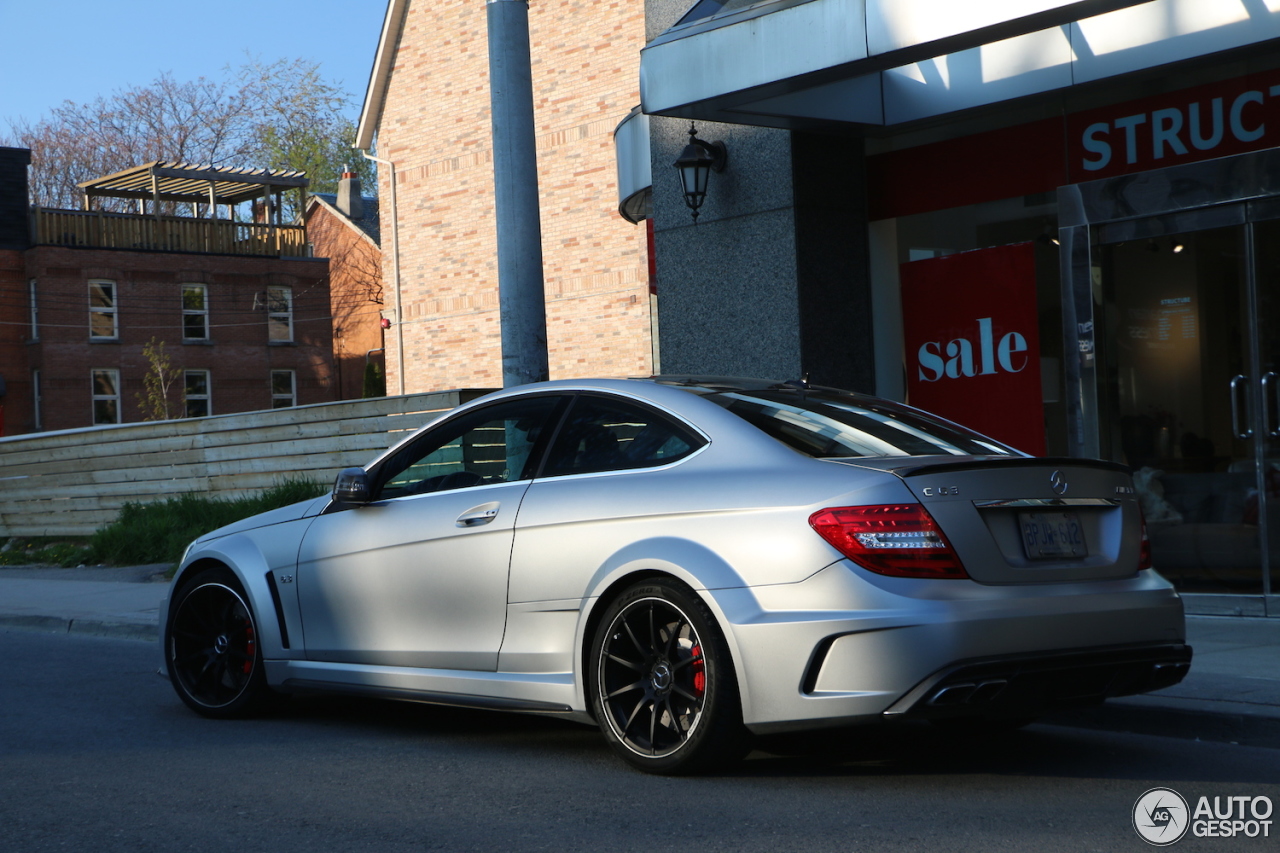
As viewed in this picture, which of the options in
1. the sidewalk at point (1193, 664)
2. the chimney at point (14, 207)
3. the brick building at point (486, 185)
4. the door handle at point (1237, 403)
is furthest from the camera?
the chimney at point (14, 207)

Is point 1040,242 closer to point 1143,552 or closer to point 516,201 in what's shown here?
point 516,201

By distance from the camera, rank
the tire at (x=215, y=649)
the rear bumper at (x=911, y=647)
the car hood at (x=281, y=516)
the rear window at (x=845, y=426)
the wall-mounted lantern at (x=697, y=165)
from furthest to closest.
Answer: the wall-mounted lantern at (x=697, y=165) < the tire at (x=215, y=649) < the car hood at (x=281, y=516) < the rear window at (x=845, y=426) < the rear bumper at (x=911, y=647)

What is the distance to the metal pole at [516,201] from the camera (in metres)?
9.77

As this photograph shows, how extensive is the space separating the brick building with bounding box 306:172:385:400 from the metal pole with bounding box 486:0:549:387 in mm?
39282

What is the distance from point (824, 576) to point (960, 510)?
0.49 meters

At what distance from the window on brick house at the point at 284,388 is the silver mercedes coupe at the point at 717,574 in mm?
41656

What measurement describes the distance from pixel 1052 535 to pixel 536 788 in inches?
77.7

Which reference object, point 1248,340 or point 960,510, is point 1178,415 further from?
point 960,510

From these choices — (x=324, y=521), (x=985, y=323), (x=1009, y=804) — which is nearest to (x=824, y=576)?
(x=1009, y=804)

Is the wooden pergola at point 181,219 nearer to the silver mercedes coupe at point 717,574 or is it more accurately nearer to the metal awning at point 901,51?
the metal awning at point 901,51

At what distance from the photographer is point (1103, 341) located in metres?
10.0

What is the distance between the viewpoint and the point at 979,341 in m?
10.7

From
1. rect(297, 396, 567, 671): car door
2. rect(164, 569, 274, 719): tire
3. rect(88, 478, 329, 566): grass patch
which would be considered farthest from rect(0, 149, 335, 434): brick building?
rect(297, 396, 567, 671): car door

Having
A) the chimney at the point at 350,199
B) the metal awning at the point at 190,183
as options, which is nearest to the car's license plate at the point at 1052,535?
the metal awning at the point at 190,183
